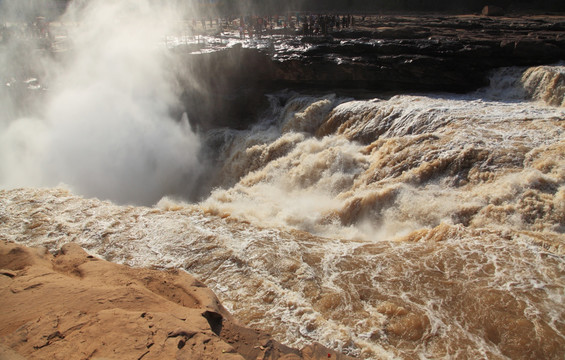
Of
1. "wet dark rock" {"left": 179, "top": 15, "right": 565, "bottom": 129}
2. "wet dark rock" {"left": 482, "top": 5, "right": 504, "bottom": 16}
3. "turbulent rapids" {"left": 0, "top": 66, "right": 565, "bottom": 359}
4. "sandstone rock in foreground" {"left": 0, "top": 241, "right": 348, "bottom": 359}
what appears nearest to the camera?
"sandstone rock in foreground" {"left": 0, "top": 241, "right": 348, "bottom": 359}

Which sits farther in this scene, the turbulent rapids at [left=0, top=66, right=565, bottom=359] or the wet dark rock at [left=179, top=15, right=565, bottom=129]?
the wet dark rock at [left=179, top=15, right=565, bottom=129]

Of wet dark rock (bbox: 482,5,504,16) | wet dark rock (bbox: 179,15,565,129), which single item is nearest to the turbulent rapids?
wet dark rock (bbox: 179,15,565,129)

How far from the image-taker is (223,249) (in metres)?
7.28

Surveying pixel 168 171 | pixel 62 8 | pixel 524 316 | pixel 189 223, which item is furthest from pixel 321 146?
pixel 62 8

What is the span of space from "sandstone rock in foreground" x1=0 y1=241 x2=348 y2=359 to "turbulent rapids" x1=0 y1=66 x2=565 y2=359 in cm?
70

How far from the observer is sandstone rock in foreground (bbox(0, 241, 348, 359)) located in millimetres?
3814

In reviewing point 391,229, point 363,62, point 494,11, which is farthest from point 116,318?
→ point 494,11

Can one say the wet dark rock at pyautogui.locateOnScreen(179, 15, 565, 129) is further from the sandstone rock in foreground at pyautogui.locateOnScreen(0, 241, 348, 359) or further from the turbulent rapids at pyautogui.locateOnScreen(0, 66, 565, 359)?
the sandstone rock in foreground at pyautogui.locateOnScreen(0, 241, 348, 359)

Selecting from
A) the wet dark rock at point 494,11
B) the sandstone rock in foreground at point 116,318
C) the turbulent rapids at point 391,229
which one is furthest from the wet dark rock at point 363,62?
the sandstone rock in foreground at point 116,318

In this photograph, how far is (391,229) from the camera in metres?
7.87

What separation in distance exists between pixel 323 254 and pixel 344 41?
12593 millimetres

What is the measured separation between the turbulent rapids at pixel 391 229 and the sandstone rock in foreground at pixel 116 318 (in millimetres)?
699

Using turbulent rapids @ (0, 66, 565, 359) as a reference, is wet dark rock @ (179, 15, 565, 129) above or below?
above

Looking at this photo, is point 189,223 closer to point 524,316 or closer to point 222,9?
point 524,316
